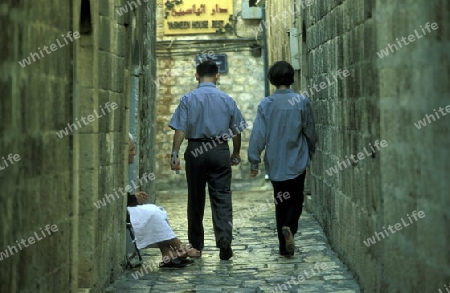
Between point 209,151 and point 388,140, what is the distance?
2.95 metres

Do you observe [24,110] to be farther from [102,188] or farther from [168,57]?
[168,57]

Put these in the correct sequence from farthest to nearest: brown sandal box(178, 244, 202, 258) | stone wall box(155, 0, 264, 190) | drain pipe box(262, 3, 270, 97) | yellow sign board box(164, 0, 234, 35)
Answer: yellow sign board box(164, 0, 234, 35)
stone wall box(155, 0, 264, 190)
drain pipe box(262, 3, 270, 97)
brown sandal box(178, 244, 202, 258)

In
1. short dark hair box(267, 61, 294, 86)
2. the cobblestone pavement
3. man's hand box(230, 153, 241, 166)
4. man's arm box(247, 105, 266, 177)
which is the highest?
short dark hair box(267, 61, 294, 86)

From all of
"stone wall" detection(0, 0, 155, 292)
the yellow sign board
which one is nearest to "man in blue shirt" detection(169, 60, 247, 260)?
"stone wall" detection(0, 0, 155, 292)

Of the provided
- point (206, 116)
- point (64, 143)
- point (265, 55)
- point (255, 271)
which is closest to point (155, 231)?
point (255, 271)

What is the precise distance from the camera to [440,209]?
3885 millimetres

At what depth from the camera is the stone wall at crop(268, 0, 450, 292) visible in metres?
3.97

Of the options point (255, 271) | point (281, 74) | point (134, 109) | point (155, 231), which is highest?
point (281, 74)

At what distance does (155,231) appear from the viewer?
7.16m

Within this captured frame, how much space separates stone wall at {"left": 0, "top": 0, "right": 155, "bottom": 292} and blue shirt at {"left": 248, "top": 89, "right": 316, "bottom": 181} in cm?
123

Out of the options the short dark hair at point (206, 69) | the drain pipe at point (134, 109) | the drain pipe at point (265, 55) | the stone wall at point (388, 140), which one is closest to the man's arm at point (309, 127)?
the stone wall at point (388, 140)

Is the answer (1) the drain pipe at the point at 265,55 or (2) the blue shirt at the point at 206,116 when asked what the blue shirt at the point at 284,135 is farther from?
(1) the drain pipe at the point at 265,55

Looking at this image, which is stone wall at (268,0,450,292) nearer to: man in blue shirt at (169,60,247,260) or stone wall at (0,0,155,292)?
man in blue shirt at (169,60,247,260)

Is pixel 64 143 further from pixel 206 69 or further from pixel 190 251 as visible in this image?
pixel 206 69
